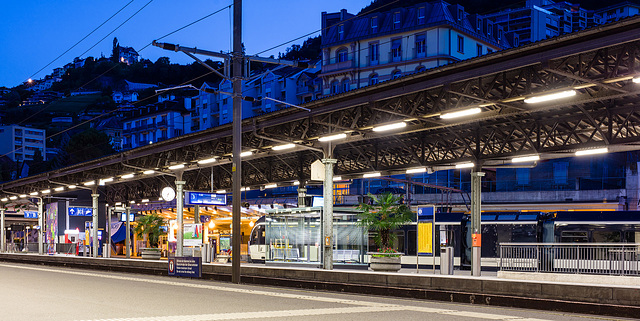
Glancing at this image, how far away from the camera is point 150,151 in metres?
38.1

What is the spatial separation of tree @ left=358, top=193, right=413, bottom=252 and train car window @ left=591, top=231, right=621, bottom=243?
29.2ft

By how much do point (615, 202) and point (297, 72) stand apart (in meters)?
52.6

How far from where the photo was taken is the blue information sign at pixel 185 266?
1187 inches

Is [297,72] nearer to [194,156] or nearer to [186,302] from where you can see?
[194,156]

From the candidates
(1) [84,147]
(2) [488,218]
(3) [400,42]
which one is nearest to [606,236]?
(2) [488,218]

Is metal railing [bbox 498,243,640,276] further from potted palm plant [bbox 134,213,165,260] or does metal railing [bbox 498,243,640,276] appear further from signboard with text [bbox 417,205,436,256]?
potted palm plant [bbox 134,213,165,260]

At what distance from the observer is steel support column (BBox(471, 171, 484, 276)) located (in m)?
26.2

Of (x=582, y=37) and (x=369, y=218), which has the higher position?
(x=582, y=37)

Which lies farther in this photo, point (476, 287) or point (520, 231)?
point (520, 231)

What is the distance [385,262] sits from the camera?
95.2 feet

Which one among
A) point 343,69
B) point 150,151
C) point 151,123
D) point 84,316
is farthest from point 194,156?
point 151,123

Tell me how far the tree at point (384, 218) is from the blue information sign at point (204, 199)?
7.17m

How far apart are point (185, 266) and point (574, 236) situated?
17854 mm

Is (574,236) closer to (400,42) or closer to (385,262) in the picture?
(385,262)
